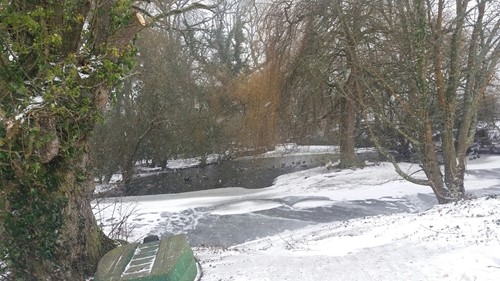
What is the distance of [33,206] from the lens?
18.1 ft

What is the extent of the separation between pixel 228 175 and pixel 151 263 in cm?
2163

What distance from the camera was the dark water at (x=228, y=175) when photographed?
77.4ft

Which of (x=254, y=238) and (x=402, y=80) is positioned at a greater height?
(x=402, y=80)

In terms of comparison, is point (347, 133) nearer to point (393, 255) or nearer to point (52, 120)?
point (393, 255)

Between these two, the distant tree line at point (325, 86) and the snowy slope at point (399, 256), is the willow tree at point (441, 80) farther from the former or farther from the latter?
the snowy slope at point (399, 256)

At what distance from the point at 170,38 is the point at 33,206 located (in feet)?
77.4

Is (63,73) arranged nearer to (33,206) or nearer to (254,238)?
(33,206)

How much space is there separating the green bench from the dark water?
16635mm

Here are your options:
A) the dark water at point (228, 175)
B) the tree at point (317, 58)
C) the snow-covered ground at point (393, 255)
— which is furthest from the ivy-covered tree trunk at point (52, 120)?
the dark water at point (228, 175)

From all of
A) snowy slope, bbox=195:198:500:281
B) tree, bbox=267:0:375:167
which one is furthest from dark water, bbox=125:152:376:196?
snowy slope, bbox=195:198:500:281

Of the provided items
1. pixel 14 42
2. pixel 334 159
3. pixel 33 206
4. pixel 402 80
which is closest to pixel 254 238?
pixel 402 80

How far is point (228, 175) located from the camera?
2667cm

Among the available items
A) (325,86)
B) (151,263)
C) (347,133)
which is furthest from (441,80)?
(151,263)

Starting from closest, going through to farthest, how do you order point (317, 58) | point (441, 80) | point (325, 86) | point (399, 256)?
1. point (399, 256)
2. point (441, 80)
3. point (317, 58)
4. point (325, 86)
